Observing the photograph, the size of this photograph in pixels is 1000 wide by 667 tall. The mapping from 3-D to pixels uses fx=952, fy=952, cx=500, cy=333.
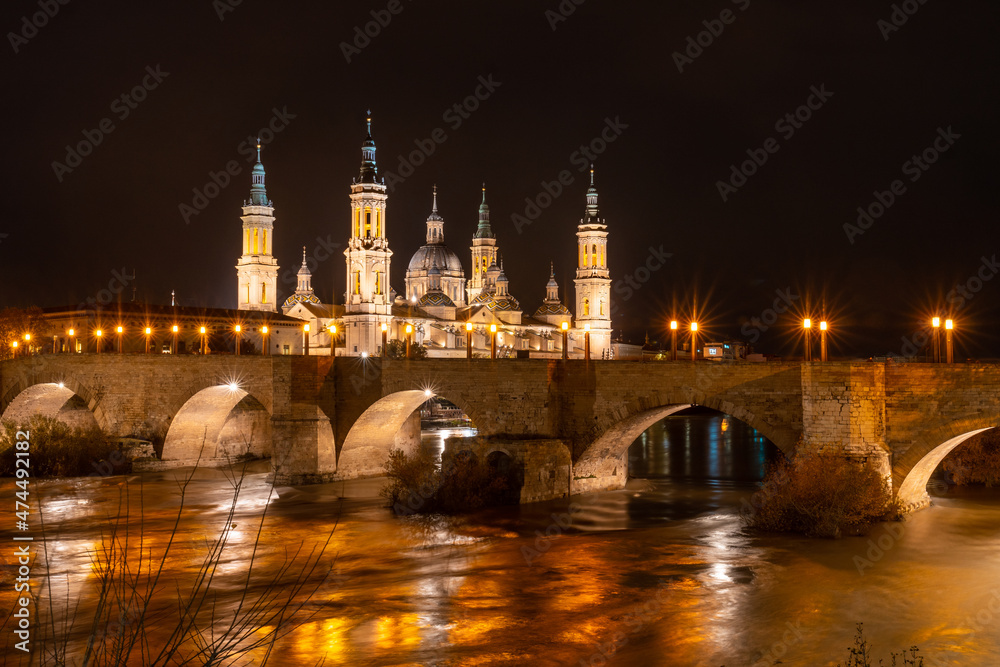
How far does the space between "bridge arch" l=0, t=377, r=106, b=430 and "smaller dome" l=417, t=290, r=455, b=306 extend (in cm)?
5456

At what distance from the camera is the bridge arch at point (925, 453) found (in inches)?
765

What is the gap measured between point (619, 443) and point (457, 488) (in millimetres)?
5183

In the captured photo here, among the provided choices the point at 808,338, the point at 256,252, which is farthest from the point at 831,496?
the point at 256,252

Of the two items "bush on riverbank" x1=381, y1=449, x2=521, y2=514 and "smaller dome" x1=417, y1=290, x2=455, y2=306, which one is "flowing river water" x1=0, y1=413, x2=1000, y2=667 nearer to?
"bush on riverbank" x1=381, y1=449, x2=521, y2=514

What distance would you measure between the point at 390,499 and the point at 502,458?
3.81 m

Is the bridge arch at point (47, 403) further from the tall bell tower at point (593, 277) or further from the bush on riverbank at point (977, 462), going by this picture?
the tall bell tower at point (593, 277)

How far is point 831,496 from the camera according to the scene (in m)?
20.4

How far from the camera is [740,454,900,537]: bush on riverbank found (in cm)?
2034

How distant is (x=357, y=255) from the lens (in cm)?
8231

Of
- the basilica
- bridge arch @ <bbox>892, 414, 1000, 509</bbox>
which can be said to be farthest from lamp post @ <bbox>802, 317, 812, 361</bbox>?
the basilica

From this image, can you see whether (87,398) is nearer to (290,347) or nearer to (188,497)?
(188,497)

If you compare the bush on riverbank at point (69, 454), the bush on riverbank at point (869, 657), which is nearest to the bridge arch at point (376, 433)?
the bush on riverbank at point (69, 454)

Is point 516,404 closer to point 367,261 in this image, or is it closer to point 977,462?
point 977,462

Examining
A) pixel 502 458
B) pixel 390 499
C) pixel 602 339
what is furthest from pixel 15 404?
pixel 602 339
